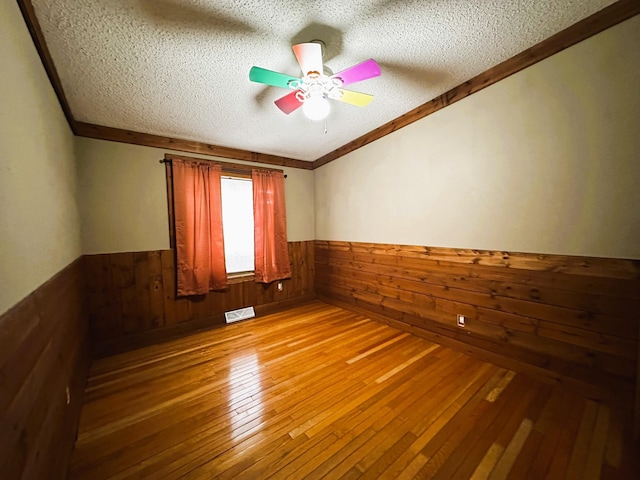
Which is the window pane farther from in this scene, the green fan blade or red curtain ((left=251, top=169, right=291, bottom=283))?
the green fan blade

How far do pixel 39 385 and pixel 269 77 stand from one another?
1.89 m

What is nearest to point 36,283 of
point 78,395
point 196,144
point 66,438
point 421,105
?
point 66,438

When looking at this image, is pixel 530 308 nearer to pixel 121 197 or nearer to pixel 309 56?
pixel 309 56

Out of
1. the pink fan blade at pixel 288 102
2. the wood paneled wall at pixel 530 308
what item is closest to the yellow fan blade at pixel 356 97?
the pink fan blade at pixel 288 102

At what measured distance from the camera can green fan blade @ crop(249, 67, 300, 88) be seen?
1382mm

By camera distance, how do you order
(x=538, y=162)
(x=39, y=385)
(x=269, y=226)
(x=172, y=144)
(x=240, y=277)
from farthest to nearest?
(x=269, y=226), (x=240, y=277), (x=172, y=144), (x=538, y=162), (x=39, y=385)

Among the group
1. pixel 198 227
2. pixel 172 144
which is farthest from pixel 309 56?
pixel 198 227

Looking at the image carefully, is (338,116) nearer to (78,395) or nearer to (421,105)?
(421,105)

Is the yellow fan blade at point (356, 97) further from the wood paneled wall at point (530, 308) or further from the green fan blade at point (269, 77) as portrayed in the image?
the wood paneled wall at point (530, 308)

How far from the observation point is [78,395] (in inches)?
62.5

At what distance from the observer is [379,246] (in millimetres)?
2912

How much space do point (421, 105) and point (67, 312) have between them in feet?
11.1

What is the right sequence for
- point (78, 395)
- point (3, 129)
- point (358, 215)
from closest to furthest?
point (3, 129), point (78, 395), point (358, 215)

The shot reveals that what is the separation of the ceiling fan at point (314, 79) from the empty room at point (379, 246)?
2cm
